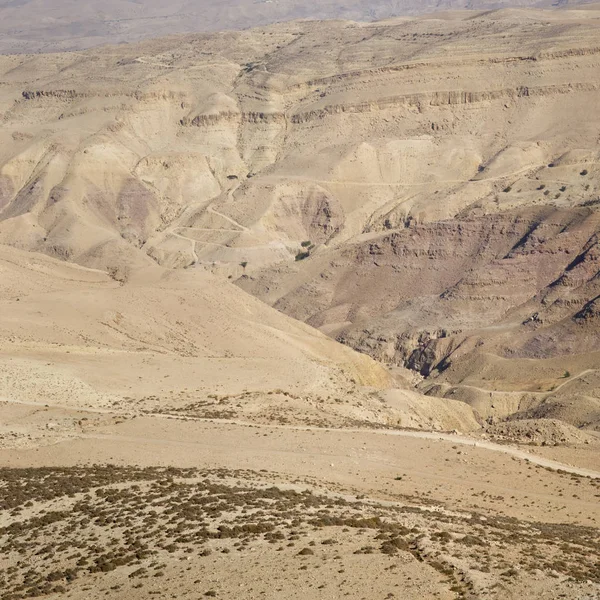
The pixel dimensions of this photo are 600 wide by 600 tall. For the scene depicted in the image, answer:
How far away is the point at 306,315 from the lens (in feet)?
332

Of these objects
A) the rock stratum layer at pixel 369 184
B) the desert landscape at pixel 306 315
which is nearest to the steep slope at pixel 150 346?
the desert landscape at pixel 306 315

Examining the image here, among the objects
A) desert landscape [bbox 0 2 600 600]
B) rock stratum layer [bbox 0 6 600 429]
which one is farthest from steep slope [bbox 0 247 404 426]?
rock stratum layer [bbox 0 6 600 429]

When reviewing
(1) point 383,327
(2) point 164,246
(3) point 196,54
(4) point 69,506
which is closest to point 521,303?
(1) point 383,327

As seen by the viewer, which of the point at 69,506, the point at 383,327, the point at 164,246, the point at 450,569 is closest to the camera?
the point at 450,569

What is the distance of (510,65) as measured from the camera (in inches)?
5723

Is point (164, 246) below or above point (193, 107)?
below

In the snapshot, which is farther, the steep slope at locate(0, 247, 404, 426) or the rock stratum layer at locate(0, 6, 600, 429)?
the rock stratum layer at locate(0, 6, 600, 429)

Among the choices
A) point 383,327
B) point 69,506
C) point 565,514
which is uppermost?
point 69,506

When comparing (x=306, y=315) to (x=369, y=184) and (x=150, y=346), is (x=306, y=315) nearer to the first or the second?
(x=369, y=184)

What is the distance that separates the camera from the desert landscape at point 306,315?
1009 inches

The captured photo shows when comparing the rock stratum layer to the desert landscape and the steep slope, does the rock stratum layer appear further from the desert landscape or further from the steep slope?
the steep slope

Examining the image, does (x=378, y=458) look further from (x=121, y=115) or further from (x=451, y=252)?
(x=121, y=115)

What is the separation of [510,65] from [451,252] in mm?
48752

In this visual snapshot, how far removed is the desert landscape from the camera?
25.6 metres
